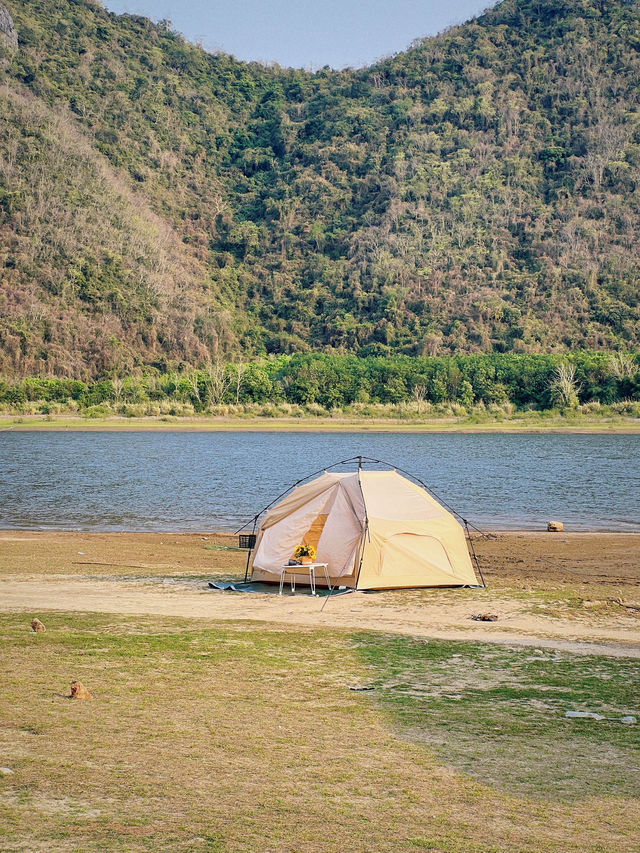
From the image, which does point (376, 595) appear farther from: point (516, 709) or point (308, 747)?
point (308, 747)

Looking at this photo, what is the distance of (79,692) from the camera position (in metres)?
7.84

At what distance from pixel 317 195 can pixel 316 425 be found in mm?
77393

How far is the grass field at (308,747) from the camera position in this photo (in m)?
5.50

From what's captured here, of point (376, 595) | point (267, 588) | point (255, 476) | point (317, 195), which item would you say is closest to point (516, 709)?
point (376, 595)

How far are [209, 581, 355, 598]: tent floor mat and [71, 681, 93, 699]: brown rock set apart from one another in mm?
6777

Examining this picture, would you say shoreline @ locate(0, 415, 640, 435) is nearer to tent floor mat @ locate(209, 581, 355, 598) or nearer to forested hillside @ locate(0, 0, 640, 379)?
forested hillside @ locate(0, 0, 640, 379)

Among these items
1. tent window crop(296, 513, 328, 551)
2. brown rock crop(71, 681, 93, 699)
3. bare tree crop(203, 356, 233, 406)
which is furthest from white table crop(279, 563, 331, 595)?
bare tree crop(203, 356, 233, 406)

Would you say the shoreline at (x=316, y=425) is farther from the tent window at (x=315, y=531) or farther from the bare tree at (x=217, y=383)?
the tent window at (x=315, y=531)

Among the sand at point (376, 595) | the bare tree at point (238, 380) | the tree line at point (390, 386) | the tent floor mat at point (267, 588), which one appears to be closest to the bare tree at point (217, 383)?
the tree line at point (390, 386)

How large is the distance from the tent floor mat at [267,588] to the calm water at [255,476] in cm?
991

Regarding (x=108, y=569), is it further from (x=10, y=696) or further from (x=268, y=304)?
(x=268, y=304)

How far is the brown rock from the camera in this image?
783 centimetres

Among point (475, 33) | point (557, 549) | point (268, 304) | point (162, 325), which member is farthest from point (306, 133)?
point (557, 549)

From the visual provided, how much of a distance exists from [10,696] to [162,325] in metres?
109
